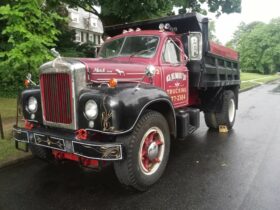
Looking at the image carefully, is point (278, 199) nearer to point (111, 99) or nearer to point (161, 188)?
point (161, 188)

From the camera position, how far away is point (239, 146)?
6504 mm

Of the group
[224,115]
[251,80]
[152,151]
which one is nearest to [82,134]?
[152,151]

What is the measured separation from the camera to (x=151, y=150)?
14.4 ft

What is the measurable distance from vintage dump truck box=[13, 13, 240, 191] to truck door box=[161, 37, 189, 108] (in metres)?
0.02

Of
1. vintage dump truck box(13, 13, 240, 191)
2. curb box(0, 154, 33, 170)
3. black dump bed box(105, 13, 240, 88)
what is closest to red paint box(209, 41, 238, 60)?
black dump bed box(105, 13, 240, 88)

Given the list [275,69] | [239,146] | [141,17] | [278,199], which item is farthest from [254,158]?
[275,69]

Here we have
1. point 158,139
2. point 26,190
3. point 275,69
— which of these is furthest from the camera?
point 275,69

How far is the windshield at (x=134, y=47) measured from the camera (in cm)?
536

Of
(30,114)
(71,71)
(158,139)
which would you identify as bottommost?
(158,139)

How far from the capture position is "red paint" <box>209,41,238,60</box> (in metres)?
6.66

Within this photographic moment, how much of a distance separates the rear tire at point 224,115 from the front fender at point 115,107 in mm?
4145

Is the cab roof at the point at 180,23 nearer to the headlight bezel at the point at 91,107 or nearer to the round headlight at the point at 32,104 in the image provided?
the round headlight at the point at 32,104

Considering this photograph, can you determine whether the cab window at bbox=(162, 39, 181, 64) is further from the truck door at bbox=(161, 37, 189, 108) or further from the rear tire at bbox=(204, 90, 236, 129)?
the rear tire at bbox=(204, 90, 236, 129)

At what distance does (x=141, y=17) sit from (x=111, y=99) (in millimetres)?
7386
